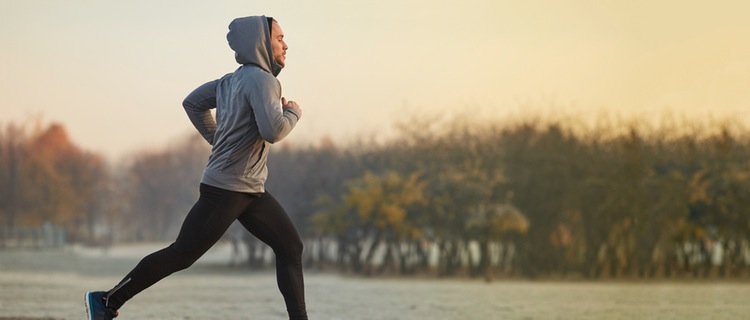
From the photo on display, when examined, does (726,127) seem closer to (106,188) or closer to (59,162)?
(59,162)

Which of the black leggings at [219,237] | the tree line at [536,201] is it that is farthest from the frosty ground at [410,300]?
the black leggings at [219,237]

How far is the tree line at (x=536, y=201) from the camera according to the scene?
1711cm

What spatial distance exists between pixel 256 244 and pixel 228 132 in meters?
18.7

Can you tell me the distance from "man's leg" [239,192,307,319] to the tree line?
39.0 feet

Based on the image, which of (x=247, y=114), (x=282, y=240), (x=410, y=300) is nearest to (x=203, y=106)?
(x=247, y=114)

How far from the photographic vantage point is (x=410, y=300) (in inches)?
468

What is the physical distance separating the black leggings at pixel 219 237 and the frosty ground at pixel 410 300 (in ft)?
10.8

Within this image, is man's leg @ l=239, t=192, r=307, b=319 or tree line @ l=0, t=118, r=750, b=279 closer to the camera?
man's leg @ l=239, t=192, r=307, b=319

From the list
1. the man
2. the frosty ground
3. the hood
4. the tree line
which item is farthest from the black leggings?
the tree line

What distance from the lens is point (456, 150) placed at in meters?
18.7

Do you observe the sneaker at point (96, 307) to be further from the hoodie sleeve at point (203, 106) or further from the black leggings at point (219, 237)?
the hoodie sleeve at point (203, 106)

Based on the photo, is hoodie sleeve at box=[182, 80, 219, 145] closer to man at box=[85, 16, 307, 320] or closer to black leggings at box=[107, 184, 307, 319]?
man at box=[85, 16, 307, 320]

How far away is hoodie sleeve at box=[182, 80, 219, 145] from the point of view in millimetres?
5441

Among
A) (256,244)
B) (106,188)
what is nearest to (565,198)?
(256,244)
